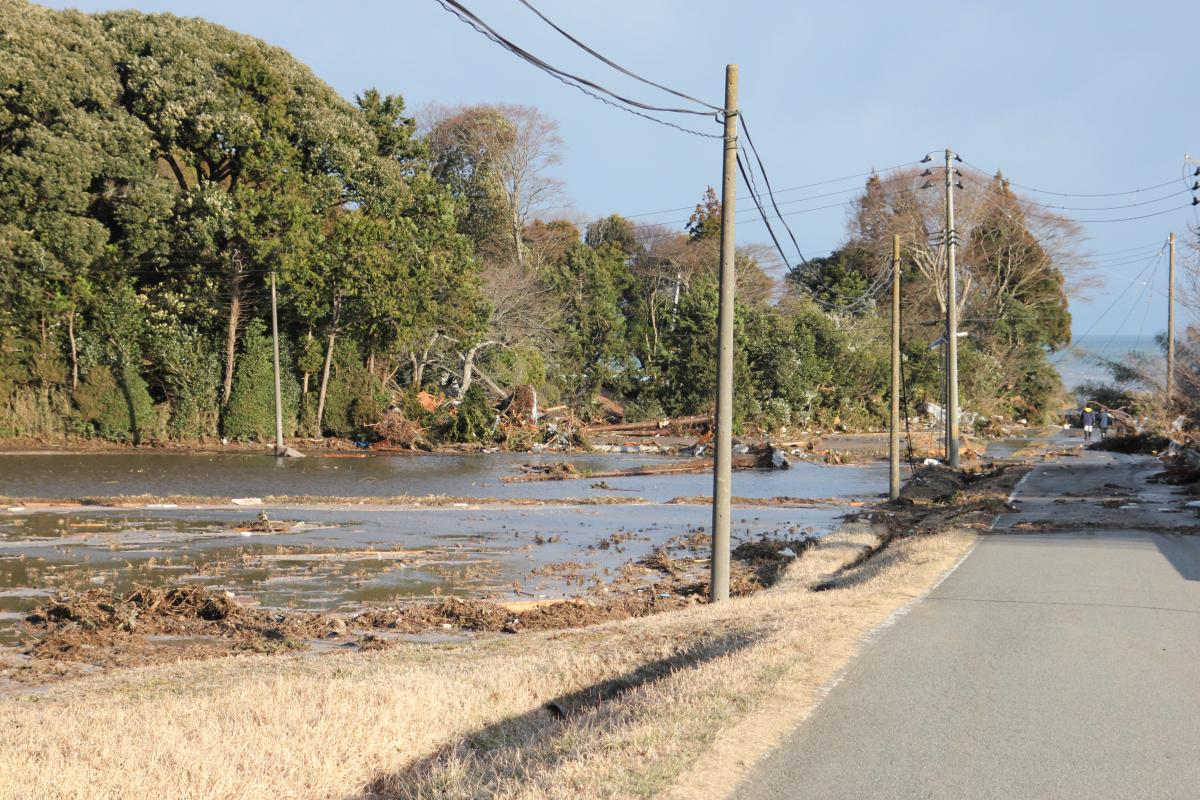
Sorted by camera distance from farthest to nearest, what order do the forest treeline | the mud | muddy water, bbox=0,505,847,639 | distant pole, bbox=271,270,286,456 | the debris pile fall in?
the debris pile
distant pole, bbox=271,270,286,456
the forest treeline
muddy water, bbox=0,505,847,639
the mud

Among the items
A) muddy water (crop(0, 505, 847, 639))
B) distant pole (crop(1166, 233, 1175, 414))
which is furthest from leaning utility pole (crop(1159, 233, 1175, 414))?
muddy water (crop(0, 505, 847, 639))

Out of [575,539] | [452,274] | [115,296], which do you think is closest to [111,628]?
[575,539]

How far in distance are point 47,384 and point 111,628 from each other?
31.2 metres

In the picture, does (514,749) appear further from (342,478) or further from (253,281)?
(253,281)

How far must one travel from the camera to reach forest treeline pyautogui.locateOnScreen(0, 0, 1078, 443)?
1489 inches

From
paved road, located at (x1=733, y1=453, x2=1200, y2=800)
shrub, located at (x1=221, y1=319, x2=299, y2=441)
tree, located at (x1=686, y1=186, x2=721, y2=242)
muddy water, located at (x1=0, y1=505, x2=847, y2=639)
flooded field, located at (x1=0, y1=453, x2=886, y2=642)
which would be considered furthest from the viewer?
tree, located at (x1=686, y1=186, x2=721, y2=242)

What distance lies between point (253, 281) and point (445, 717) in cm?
3673

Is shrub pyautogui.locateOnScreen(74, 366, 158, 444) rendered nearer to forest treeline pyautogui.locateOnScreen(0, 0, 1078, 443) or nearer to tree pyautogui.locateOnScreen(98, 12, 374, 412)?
forest treeline pyautogui.locateOnScreen(0, 0, 1078, 443)

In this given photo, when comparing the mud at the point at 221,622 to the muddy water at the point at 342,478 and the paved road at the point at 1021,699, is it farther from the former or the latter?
the muddy water at the point at 342,478

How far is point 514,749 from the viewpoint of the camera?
7.74 m

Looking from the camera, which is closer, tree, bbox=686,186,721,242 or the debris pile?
the debris pile

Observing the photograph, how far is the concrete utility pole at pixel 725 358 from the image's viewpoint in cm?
1477

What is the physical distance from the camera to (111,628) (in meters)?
12.9

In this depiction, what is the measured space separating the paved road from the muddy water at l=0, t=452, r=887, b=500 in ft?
63.7
